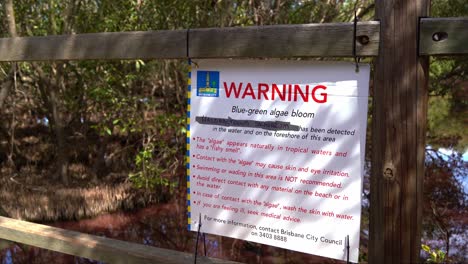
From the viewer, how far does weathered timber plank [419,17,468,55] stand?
136 centimetres

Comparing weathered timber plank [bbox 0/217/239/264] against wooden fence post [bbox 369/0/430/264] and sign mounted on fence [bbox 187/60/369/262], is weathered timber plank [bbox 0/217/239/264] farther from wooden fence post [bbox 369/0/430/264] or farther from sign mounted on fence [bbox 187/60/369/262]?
wooden fence post [bbox 369/0/430/264]

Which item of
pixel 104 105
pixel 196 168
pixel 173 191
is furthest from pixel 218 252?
pixel 196 168

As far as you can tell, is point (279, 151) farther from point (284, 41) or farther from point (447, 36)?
point (447, 36)

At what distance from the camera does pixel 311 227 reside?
1638mm

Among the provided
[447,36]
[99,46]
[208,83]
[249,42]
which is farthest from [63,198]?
[447,36]

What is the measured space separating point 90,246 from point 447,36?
152cm

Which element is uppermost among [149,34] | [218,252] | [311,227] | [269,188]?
[149,34]

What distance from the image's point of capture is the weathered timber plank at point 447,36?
136 cm

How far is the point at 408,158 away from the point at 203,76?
30.9 inches

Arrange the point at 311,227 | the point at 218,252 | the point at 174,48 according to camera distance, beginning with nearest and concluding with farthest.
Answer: the point at 311,227 < the point at 174,48 < the point at 218,252

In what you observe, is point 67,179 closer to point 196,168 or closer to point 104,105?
point 104,105

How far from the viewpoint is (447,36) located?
1.38 metres

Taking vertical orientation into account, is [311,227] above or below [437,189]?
above

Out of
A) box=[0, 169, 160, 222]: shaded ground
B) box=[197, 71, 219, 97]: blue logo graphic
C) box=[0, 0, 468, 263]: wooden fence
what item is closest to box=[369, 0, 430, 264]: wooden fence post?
A: box=[0, 0, 468, 263]: wooden fence
